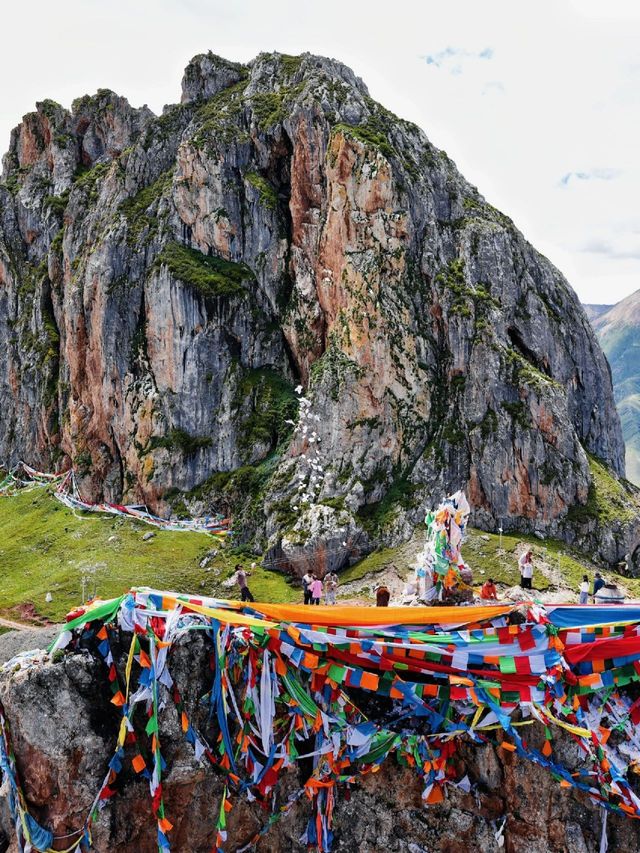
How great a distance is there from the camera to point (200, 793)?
54.2ft

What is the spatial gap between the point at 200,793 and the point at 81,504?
4481 centimetres

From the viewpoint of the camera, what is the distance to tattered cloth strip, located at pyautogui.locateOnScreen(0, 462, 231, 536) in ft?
161

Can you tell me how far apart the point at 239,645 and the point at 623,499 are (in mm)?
34717

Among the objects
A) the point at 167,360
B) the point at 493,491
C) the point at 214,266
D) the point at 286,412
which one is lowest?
the point at 493,491

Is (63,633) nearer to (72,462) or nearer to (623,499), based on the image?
(623,499)

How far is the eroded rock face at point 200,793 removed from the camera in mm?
15586

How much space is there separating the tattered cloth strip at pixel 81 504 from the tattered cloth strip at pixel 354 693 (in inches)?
1194

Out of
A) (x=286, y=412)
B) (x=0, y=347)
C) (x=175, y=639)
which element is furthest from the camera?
(x=0, y=347)

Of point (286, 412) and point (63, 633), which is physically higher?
point (286, 412)

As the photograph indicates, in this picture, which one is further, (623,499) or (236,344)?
(236,344)

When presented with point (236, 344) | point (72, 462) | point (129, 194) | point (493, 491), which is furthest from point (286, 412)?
point (129, 194)

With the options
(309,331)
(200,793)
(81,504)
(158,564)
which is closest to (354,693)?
(200,793)

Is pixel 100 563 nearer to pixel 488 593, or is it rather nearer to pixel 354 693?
pixel 354 693

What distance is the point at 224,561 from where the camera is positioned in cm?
4294
